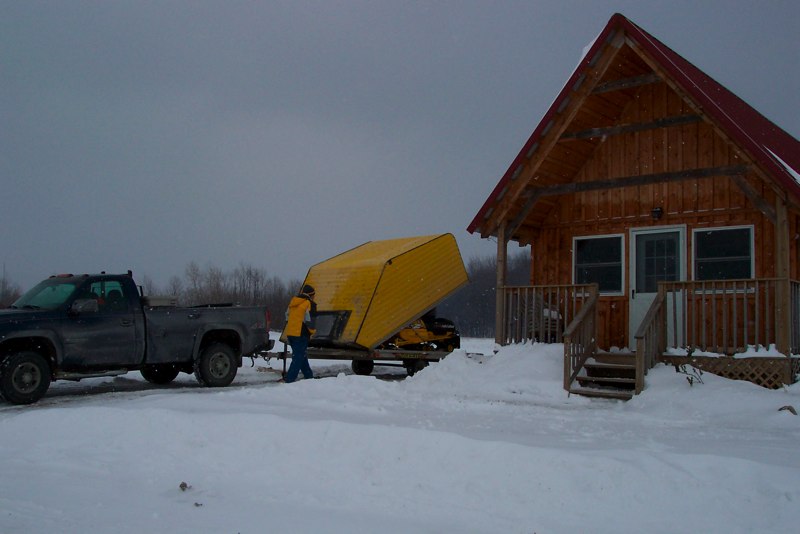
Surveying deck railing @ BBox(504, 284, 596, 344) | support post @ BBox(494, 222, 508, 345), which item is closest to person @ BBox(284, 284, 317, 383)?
support post @ BBox(494, 222, 508, 345)

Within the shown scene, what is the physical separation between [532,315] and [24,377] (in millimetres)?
8704

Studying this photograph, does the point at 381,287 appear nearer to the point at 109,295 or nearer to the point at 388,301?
the point at 388,301

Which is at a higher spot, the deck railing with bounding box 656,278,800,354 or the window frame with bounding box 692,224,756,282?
the window frame with bounding box 692,224,756,282

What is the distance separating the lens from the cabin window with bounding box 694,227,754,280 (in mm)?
12289

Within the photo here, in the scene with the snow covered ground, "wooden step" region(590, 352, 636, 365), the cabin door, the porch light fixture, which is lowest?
the snow covered ground

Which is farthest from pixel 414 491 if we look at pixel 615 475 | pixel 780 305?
pixel 780 305

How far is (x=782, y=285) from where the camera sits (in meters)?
10.7

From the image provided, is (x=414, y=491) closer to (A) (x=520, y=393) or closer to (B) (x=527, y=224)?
(A) (x=520, y=393)

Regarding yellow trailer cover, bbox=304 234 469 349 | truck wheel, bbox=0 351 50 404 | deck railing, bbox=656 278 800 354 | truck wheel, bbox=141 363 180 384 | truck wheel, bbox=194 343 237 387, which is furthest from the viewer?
yellow trailer cover, bbox=304 234 469 349

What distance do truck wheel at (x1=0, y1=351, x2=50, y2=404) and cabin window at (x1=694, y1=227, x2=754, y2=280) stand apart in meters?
11.3

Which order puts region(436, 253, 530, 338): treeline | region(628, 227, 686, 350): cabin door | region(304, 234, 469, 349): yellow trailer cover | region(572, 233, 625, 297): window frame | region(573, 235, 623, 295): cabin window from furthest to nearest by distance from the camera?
region(436, 253, 530, 338): treeline → region(304, 234, 469, 349): yellow trailer cover → region(573, 235, 623, 295): cabin window → region(572, 233, 625, 297): window frame → region(628, 227, 686, 350): cabin door

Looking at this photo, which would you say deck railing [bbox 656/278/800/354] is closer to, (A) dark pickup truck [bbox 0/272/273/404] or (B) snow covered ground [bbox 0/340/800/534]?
(B) snow covered ground [bbox 0/340/800/534]

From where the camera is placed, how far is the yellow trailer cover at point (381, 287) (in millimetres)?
15008

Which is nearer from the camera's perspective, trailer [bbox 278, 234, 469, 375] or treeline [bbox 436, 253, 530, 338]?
trailer [bbox 278, 234, 469, 375]
